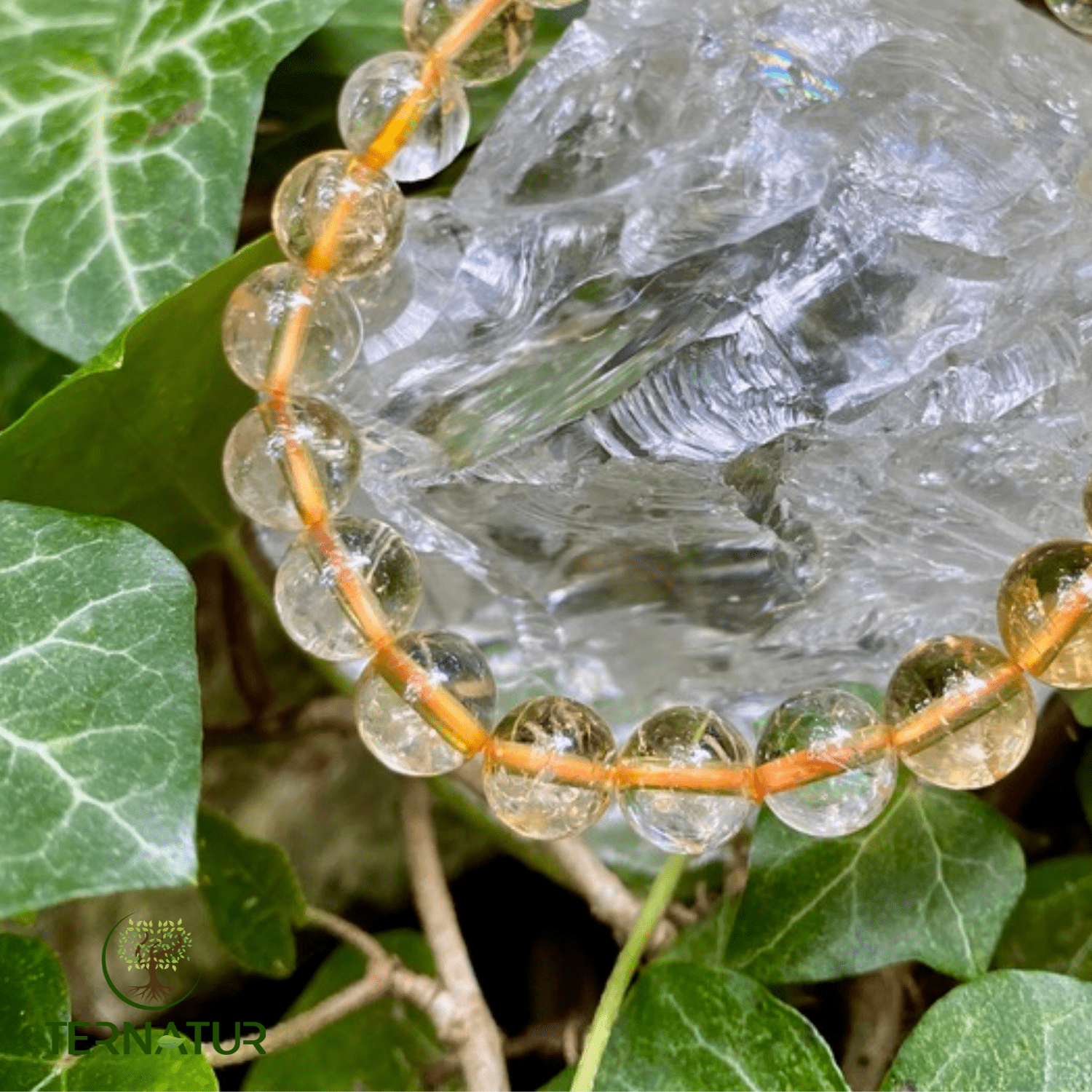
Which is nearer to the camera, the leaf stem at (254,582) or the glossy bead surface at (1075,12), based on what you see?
the glossy bead surface at (1075,12)

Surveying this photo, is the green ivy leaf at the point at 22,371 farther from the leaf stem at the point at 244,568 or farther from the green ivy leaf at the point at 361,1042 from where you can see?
the green ivy leaf at the point at 361,1042

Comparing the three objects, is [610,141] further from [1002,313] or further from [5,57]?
[5,57]

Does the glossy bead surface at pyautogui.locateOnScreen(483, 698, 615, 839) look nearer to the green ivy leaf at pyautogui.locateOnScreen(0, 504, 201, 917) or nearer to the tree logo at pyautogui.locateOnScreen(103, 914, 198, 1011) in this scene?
the green ivy leaf at pyautogui.locateOnScreen(0, 504, 201, 917)

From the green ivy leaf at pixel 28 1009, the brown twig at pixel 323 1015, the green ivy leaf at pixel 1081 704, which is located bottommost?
the brown twig at pixel 323 1015

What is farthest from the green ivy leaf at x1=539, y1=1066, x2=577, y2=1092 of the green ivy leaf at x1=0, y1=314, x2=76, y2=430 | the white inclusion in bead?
the green ivy leaf at x1=0, y1=314, x2=76, y2=430

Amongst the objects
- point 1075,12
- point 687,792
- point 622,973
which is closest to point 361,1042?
point 622,973

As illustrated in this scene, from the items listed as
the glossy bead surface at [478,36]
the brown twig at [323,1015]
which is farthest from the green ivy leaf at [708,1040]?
the glossy bead surface at [478,36]
